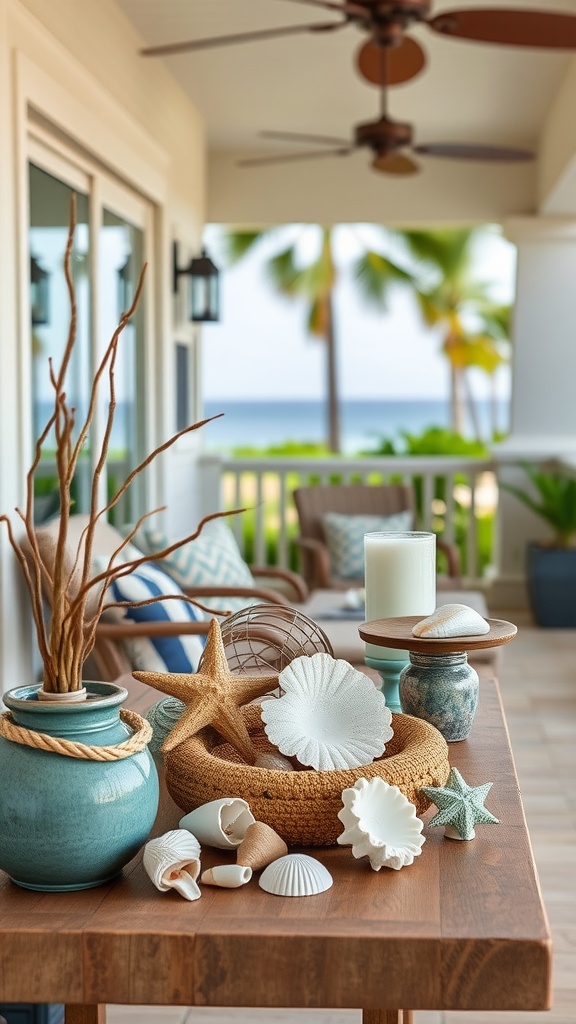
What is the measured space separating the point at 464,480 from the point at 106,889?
626 cm

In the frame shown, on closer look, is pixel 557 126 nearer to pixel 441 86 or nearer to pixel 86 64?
pixel 441 86

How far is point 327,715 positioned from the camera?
1.34 metres

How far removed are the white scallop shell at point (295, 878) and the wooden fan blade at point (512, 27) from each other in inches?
95.9

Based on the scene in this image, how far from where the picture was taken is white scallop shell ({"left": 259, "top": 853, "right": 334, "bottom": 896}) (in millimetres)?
1109

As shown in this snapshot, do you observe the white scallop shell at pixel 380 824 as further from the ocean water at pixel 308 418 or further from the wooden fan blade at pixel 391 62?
the ocean water at pixel 308 418

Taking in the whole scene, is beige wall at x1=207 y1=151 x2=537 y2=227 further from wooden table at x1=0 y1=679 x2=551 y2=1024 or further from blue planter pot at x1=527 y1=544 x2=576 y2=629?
wooden table at x1=0 y1=679 x2=551 y2=1024

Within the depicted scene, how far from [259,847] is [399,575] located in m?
0.60

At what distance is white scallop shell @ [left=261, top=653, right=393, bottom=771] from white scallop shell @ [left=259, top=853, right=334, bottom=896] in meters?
0.15

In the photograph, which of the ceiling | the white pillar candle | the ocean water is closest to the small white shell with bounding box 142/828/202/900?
the white pillar candle

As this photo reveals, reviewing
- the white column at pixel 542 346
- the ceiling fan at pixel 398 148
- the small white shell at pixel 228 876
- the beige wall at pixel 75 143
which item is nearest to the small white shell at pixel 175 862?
the small white shell at pixel 228 876

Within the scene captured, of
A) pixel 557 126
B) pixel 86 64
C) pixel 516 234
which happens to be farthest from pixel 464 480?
pixel 86 64

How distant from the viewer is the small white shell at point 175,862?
3.65ft

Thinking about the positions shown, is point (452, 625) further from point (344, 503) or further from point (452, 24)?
point (344, 503)

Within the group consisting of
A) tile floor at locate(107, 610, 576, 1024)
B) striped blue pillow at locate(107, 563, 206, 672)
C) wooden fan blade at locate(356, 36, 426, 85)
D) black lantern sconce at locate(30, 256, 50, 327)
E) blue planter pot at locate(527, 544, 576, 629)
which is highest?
wooden fan blade at locate(356, 36, 426, 85)
